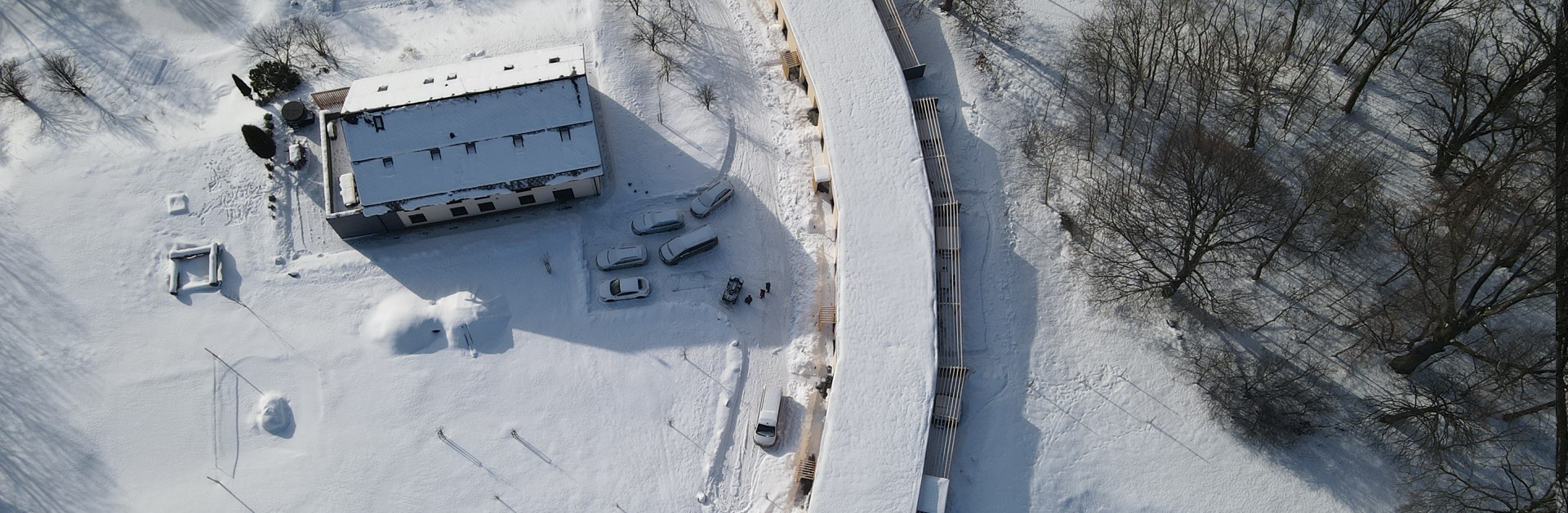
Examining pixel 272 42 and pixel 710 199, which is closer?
pixel 710 199

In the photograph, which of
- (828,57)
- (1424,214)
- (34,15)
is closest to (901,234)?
(828,57)

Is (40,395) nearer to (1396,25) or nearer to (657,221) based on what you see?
(657,221)

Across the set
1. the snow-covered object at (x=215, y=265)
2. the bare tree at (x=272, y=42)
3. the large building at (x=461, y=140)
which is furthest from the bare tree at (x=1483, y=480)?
the bare tree at (x=272, y=42)

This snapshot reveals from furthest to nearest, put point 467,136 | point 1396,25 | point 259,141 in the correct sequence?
point 1396,25
point 259,141
point 467,136

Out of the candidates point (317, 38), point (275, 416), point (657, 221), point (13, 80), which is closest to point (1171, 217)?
point (657, 221)

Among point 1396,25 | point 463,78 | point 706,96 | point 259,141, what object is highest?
point 1396,25

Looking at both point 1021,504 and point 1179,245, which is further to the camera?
point 1179,245

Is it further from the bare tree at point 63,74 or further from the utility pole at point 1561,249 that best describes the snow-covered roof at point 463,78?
the utility pole at point 1561,249

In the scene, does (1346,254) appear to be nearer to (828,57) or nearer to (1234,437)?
(1234,437)
